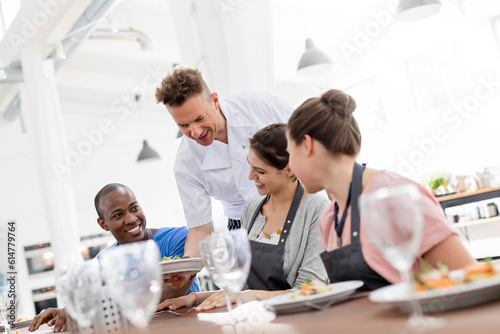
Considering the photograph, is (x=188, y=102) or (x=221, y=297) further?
(x=188, y=102)

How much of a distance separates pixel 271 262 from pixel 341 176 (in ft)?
2.13

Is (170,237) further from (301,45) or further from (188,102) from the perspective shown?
(301,45)

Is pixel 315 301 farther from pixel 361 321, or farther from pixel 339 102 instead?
pixel 339 102

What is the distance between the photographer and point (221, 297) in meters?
1.63

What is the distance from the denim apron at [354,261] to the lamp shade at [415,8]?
376 centimetres

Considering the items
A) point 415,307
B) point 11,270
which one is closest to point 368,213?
point 415,307

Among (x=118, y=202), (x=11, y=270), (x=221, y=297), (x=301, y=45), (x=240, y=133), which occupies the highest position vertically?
(x=301, y=45)

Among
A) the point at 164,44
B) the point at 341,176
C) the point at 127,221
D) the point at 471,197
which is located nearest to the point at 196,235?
the point at 127,221

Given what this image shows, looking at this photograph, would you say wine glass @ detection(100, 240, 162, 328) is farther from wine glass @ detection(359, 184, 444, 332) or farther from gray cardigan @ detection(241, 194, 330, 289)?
gray cardigan @ detection(241, 194, 330, 289)

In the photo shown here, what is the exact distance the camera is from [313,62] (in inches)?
241

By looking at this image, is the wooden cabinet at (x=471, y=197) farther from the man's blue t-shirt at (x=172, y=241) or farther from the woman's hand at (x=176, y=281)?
the woman's hand at (x=176, y=281)

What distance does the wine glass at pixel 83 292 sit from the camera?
111cm

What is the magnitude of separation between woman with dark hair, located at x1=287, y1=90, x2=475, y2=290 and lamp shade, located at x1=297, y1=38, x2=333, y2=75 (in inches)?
188

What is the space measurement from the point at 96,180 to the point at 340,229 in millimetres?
11301
